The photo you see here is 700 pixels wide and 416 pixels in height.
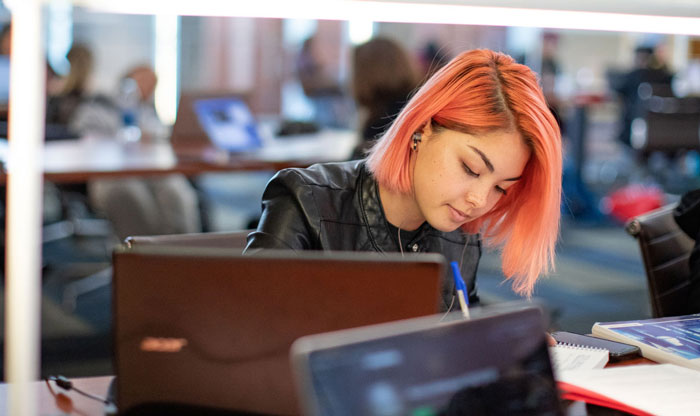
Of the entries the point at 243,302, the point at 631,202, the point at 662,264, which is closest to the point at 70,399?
the point at 243,302

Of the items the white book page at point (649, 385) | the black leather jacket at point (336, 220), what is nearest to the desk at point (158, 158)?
the black leather jacket at point (336, 220)

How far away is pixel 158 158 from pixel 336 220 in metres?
2.02


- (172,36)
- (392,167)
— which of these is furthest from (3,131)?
(172,36)

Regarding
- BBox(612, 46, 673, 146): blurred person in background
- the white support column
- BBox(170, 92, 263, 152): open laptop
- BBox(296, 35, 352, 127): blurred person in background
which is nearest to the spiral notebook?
the white support column

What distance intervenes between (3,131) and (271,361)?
3405mm

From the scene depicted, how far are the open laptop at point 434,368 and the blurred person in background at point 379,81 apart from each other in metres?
2.48

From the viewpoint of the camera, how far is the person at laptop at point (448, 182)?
4.63 feet

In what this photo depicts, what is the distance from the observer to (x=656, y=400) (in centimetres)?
110

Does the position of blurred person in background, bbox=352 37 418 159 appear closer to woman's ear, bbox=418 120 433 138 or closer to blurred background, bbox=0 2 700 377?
blurred background, bbox=0 2 700 377

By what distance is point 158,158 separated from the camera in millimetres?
3363

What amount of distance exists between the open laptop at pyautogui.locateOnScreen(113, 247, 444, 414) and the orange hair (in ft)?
2.04

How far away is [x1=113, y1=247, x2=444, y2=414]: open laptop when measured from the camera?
0.84m

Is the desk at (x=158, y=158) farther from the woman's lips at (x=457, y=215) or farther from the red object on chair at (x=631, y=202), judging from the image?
the red object on chair at (x=631, y=202)

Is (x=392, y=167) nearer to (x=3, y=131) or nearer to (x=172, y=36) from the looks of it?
(x=3, y=131)
